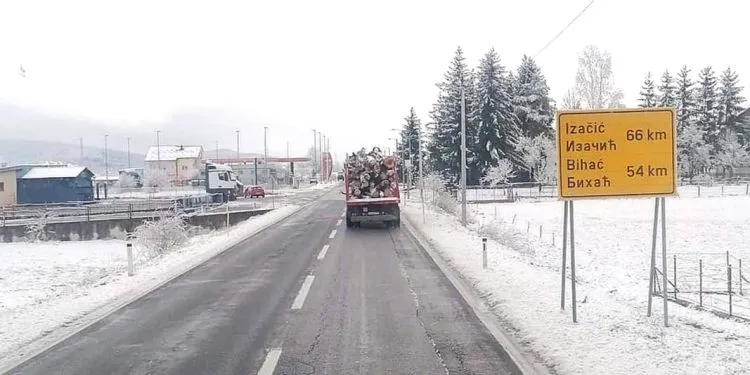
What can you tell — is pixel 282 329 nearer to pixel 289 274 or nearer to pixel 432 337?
pixel 432 337

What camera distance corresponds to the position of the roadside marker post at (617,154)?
26.0 feet

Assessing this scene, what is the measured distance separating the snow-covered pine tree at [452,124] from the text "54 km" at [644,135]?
51.6 m

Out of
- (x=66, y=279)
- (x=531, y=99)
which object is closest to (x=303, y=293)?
(x=66, y=279)

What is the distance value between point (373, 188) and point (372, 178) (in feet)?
1.40

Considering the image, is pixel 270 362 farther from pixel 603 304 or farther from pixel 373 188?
pixel 373 188

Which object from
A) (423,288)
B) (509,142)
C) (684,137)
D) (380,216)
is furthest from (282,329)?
(684,137)

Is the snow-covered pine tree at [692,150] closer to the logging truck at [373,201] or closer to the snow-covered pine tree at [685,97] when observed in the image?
the snow-covered pine tree at [685,97]

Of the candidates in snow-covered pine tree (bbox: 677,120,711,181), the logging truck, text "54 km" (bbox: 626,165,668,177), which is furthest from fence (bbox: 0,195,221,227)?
snow-covered pine tree (bbox: 677,120,711,181)

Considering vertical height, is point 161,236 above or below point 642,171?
below

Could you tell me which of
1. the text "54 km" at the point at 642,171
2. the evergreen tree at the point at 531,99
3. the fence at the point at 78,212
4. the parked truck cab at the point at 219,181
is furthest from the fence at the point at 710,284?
the parked truck cab at the point at 219,181

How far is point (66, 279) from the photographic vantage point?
70.8 ft

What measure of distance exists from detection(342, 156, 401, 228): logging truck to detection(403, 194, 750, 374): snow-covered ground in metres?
1.70

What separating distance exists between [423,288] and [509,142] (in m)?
52.5

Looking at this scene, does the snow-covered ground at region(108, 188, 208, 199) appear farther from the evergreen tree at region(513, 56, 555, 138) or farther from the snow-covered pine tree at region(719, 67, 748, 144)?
the snow-covered pine tree at region(719, 67, 748, 144)
